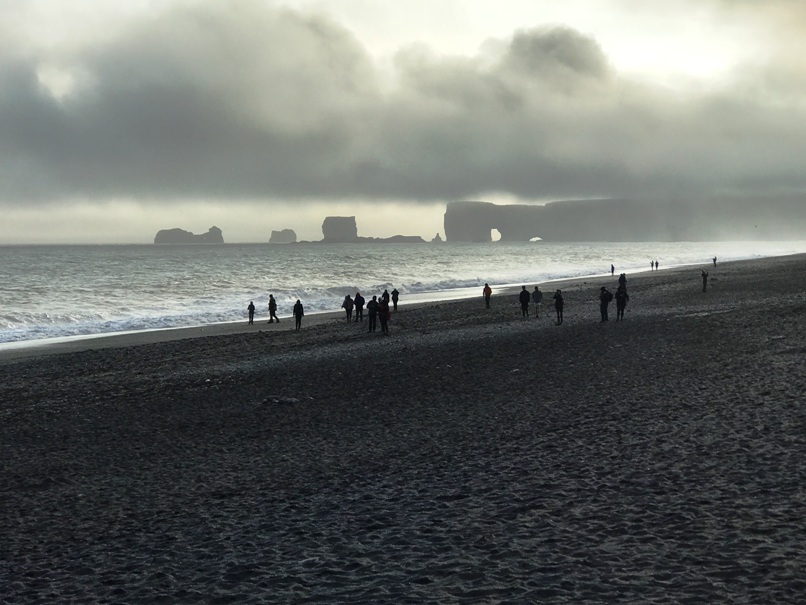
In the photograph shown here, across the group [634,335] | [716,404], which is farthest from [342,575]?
[634,335]

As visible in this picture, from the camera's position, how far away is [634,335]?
26.0 meters

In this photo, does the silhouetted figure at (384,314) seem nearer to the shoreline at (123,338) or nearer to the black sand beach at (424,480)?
the shoreline at (123,338)

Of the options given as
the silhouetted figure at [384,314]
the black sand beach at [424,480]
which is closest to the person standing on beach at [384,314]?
the silhouetted figure at [384,314]

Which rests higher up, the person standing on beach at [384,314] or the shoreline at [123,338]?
the person standing on beach at [384,314]

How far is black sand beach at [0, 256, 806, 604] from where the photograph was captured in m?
7.48

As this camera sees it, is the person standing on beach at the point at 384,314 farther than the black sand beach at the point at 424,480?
Yes

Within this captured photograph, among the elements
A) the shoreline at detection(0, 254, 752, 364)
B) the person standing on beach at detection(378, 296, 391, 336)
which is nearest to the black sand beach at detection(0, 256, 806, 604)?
the person standing on beach at detection(378, 296, 391, 336)

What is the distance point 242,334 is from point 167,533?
27.2 metres

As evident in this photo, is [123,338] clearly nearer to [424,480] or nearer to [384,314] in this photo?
[384,314]

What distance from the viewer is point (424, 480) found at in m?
11.0

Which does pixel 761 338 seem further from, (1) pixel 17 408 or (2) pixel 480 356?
(1) pixel 17 408

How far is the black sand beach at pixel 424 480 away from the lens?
24.5 feet

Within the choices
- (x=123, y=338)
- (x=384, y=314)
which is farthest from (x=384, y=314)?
(x=123, y=338)

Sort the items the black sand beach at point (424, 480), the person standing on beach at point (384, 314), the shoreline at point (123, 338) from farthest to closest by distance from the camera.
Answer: the shoreline at point (123, 338), the person standing on beach at point (384, 314), the black sand beach at point (424, 480)
